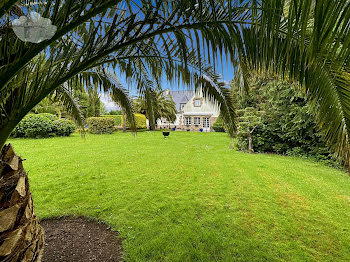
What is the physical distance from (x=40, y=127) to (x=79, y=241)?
12418mm

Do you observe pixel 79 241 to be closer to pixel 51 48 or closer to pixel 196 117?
pixel 51 48

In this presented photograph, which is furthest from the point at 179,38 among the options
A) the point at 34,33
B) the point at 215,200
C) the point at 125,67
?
the point at 215,200

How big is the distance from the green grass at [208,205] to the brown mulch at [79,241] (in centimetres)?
18

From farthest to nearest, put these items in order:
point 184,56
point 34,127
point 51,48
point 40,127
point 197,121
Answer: point 197,121 → point 40,127 → point 34,127 → point 51,48 → point 184,56

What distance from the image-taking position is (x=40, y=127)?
475 inches

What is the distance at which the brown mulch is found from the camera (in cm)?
238

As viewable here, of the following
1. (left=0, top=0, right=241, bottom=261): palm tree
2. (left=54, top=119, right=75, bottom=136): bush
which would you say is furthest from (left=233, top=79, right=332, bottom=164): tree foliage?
(left=54, top=119, right=75, bottom=136): bush

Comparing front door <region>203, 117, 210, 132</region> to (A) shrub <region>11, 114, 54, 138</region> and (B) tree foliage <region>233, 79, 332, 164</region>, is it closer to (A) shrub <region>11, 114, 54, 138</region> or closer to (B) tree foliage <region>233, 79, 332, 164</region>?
(B) tree foliage <region>233, 79, 332, 164</region>

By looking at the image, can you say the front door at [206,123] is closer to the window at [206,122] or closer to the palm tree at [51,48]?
the window at [206,122]

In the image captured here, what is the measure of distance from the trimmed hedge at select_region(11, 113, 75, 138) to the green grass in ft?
20.4

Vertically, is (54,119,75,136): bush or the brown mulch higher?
(54,119,75,136): bush

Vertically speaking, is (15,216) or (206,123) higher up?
(206,123)

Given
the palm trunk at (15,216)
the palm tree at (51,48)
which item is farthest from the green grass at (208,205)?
the palm tree at (51,48)

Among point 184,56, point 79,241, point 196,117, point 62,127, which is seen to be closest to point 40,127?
point 62,127
